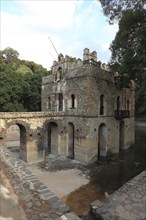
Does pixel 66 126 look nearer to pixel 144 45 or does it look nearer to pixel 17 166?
pixel 144 45

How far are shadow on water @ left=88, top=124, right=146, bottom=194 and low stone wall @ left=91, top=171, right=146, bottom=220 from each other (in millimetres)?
4422

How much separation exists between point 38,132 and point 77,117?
364cm

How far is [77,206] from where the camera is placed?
9.68 meters

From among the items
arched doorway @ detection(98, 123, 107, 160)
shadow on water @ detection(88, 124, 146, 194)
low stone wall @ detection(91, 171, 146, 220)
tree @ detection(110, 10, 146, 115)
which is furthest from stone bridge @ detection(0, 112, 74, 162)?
low stone wall @ detection(91, 171, 146, 220)

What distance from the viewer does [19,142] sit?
23.7 metres

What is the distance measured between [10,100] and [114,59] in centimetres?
1670

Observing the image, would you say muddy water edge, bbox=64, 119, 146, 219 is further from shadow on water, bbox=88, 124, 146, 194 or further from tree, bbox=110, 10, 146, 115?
tree, bbox=110, 10, 146, 115

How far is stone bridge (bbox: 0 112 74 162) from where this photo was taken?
Result: 15.0m

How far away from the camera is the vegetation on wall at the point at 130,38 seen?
1302cm

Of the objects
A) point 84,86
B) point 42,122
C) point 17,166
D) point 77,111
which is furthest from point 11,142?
point 17,166

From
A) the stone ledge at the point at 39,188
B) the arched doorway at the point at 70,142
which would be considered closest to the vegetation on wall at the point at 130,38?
the arched doorway at the point at 70,142

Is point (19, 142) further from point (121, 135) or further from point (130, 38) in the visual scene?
point (130, 38)

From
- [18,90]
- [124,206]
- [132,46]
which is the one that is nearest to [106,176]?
[124,206]

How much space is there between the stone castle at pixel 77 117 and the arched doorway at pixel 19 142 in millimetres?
85
